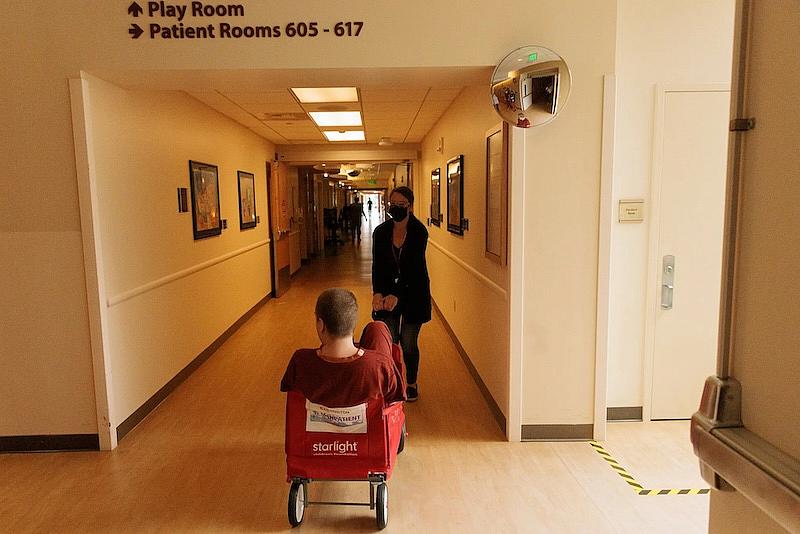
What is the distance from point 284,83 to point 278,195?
5546mm

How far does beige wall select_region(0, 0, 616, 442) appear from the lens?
3221 mm

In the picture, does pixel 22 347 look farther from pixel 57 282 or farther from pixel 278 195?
pixel 278 195

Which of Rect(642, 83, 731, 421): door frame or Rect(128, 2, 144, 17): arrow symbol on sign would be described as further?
Rect(642, 83, 731, 421): door frame

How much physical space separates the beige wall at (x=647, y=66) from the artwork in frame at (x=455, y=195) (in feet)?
5.82

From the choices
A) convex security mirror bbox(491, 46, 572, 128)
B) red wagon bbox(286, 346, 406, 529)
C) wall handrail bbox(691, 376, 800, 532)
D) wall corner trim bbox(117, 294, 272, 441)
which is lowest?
wall corner trim bbox(117, 294, 272, 441)

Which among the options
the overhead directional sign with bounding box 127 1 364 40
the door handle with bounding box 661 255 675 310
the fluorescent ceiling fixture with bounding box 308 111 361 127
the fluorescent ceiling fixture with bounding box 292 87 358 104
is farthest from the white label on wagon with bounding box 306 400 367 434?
the fluorescent ceiling fixture with bounding box 308 111 361 127

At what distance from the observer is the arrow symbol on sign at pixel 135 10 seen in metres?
3.20

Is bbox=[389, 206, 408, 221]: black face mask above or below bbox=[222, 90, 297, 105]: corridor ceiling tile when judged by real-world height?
below

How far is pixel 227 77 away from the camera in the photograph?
3.40 m

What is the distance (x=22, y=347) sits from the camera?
11.3 feet

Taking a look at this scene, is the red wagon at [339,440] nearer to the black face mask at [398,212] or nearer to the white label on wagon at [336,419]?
the white label on wagon at [336,419]

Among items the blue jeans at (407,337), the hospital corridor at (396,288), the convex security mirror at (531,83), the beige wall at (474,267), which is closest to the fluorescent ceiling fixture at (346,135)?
the beige wall at (474,267)

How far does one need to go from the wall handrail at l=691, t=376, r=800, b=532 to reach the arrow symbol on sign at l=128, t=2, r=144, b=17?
341 centimetres

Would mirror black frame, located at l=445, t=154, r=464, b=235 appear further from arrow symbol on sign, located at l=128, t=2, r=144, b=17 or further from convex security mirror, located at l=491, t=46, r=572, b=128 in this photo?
arrow symbol on sign, located at l=128, t=2, r=144, b=17
